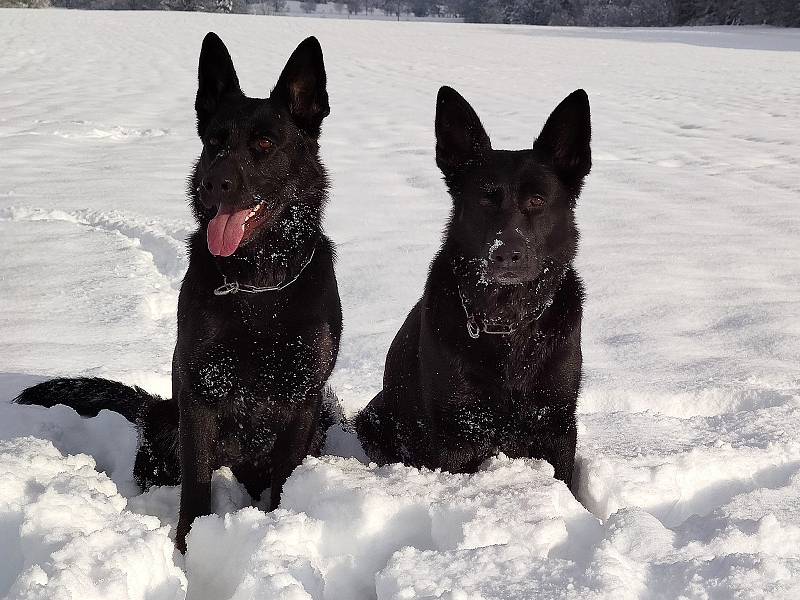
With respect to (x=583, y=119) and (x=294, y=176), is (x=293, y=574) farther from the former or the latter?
(x=583, y=119)

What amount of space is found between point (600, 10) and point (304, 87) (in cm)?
5603

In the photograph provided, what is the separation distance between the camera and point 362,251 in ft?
18.2

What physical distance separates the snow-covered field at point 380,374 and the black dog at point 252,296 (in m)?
0.21

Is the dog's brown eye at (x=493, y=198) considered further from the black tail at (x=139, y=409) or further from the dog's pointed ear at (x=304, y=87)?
the black tail at (x=139, y=409)

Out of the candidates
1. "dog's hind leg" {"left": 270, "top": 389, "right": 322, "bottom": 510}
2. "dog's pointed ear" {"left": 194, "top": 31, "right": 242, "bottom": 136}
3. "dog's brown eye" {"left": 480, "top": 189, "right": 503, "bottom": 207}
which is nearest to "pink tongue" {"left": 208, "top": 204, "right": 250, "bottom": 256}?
"dog's pointed ear" {"left": 194, "top": 31, "right": 242, "bottom": 136}

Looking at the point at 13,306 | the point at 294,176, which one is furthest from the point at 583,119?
the point at 13,306

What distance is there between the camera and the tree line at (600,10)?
138 ft

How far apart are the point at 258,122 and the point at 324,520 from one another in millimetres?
1317

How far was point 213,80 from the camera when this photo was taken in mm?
2814

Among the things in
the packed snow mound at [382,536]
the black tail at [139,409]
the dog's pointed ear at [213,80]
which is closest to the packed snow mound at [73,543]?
the packed snow mound at [382,536]

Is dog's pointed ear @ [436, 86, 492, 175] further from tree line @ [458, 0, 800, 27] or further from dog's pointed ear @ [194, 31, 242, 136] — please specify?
tree line @ [458, 0, 800, 27]

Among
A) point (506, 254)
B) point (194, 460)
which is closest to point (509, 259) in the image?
point (506, 254)

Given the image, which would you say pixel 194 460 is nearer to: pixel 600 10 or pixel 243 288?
pixel 243 288

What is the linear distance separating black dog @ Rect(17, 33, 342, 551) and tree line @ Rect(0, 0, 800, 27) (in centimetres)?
4381
